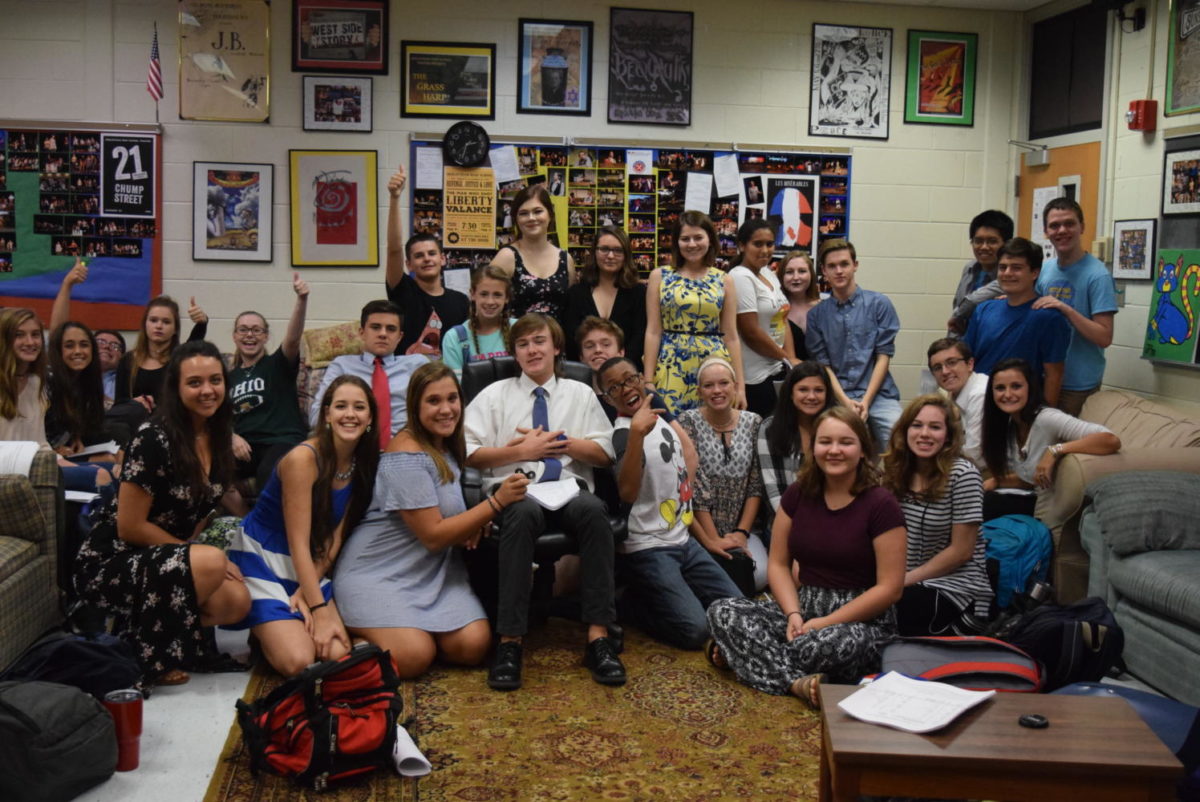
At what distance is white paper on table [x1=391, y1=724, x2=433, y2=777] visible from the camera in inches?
115

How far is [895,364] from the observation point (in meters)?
6.71

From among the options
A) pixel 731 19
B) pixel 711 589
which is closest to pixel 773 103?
pixel 731 19

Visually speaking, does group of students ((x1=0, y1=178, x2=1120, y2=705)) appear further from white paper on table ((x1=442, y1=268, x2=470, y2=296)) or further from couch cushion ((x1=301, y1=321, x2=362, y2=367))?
white paper on table ((x1=442, y1=268, x2=470, y2=296))

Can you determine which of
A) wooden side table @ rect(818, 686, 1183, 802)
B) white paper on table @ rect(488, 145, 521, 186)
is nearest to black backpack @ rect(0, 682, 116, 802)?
wooden side table @ rect(818, 686, 1183, 802)

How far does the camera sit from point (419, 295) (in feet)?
16.6

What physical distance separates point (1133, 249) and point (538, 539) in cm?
334

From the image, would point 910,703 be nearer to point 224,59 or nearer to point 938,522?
point 938,522

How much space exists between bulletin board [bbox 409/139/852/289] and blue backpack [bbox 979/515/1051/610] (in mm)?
2535

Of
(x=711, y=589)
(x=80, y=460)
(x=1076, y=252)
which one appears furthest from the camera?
(x=1076, y=252)

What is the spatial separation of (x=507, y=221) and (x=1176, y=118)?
3239mm

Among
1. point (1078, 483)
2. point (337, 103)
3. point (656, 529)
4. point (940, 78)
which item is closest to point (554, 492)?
point (656, 529)

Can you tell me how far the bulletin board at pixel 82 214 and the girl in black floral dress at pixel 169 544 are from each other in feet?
8.85

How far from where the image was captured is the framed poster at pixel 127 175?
5.93 metres

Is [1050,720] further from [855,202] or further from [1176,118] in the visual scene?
[855,202]
